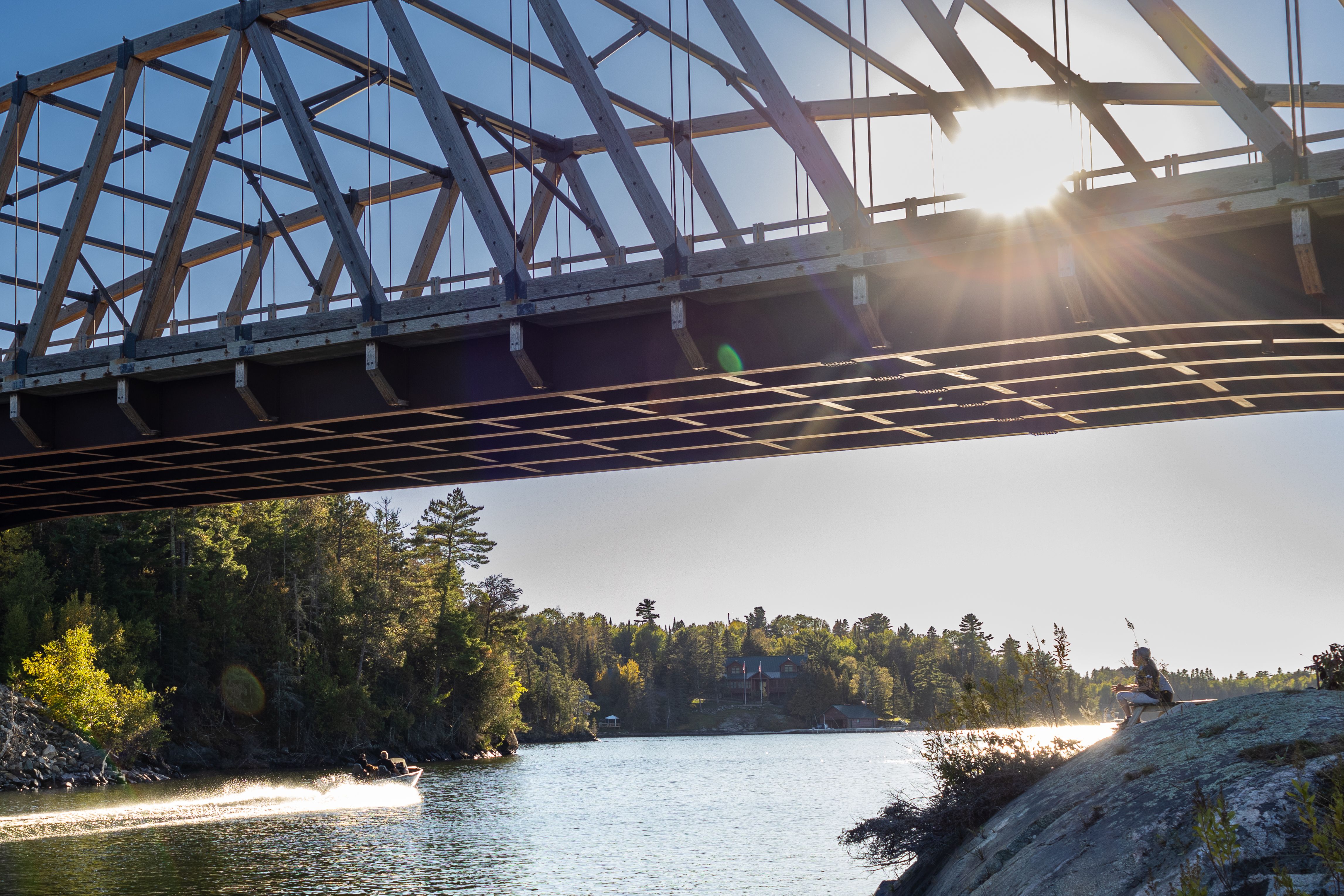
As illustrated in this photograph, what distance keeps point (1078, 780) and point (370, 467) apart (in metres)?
20.2

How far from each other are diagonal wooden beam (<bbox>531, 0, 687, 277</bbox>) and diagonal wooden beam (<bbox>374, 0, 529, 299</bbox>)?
2177mm

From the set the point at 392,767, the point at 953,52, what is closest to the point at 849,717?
the point at 392,767

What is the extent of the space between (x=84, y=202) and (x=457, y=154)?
10361 mm

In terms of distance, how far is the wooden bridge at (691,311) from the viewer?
16109 mm

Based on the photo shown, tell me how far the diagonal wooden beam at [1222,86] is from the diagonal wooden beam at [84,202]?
802 inches

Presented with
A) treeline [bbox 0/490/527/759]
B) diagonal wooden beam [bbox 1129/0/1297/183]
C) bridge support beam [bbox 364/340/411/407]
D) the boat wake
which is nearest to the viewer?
diagonal wooden beam [bbox 1129/0/1297/183]

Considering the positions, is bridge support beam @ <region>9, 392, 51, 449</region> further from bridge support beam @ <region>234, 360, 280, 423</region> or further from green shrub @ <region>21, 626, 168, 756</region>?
green shrub @ <region>21, 626, 168, 756</region>

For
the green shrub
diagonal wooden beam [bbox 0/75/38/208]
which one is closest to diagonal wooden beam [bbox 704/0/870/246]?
diagonal wooden beam [bbox 0/75/38/208]

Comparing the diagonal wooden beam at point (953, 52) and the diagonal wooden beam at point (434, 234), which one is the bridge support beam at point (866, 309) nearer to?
the diagonal wooden beam at point (953, 52)

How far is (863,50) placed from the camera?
22.6 metres

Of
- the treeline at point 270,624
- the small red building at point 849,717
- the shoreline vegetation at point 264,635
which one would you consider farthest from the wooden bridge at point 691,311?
the small red building at point 849,717

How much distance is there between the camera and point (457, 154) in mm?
20859

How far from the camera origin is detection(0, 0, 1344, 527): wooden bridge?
16.1 m

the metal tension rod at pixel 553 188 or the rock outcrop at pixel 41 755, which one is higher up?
the metal tension rod at pixel 553 188
